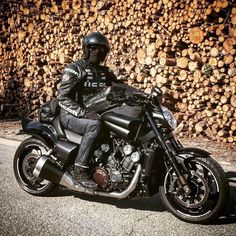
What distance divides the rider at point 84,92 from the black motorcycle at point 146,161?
0.28 ft

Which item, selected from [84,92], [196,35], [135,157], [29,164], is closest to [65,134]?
[84,92]

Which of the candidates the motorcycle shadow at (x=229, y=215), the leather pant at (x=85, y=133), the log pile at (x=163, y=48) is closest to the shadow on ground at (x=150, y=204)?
the motorcycle shadow at (x=229, y=215)

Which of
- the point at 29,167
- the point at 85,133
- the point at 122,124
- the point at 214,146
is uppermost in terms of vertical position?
the point at 122,124

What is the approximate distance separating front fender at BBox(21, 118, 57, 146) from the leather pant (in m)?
0.36

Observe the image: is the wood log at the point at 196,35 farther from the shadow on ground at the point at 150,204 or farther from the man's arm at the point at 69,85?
the man's arm at the point at 69,85

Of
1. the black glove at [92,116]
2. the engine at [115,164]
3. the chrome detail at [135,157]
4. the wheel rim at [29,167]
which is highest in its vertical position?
the black glove at [92,116]

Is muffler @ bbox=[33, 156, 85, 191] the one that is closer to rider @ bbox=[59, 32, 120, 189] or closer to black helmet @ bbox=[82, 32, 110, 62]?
rider @ bbox=[59, 32, 120, 189]

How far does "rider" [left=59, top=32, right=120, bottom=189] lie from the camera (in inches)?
145

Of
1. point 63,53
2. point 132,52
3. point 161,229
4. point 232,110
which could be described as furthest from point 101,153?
point 63,53

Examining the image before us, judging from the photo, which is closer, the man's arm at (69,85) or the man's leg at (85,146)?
the man's leg at (85,146)

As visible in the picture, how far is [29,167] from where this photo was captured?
14.2 feet

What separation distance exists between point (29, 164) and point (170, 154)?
1.86m

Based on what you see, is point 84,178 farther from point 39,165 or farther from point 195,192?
point 195,192

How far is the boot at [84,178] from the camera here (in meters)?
3.69
